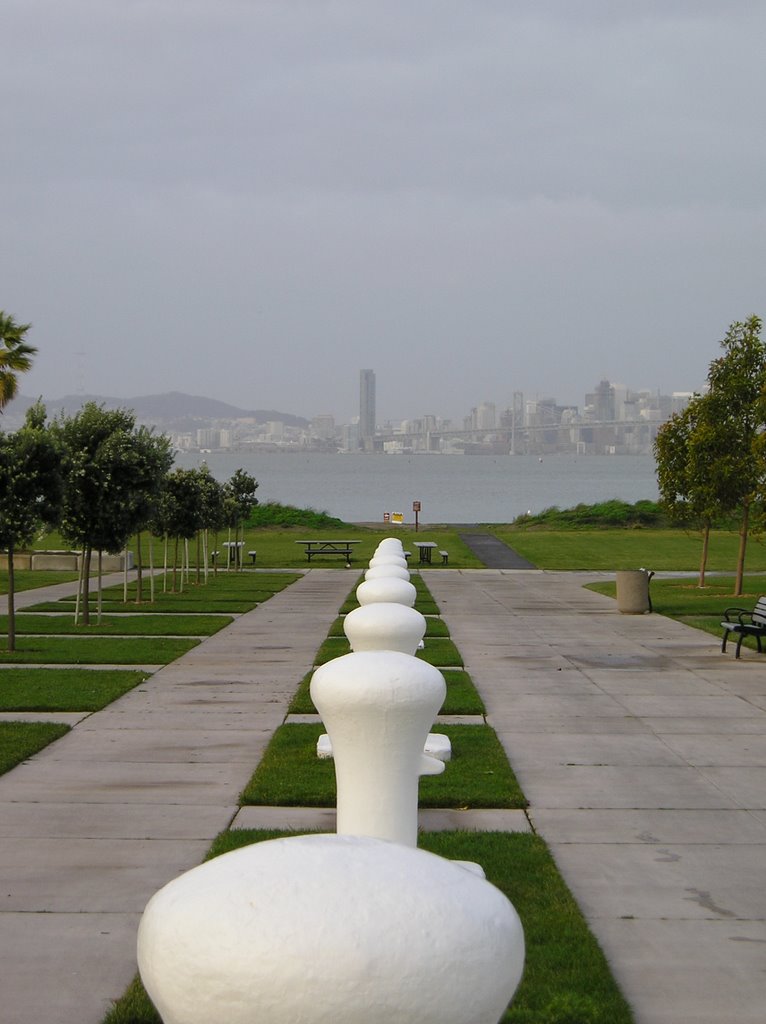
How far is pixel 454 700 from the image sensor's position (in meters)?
13.7

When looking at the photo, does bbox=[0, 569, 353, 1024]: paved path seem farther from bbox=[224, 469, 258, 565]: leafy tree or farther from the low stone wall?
bbox=[224, 469, 258, 565]: leafy tree

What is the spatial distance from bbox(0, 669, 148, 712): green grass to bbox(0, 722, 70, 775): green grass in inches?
40.0

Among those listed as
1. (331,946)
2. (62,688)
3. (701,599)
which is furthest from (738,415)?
(331,946)

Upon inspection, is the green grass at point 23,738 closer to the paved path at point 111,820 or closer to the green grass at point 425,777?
the paved path at point 111,820

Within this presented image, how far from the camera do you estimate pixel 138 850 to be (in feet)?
26.1

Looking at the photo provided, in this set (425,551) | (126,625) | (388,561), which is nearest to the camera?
(388,561)

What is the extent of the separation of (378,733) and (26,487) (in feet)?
41.6

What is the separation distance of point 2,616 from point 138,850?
15986 mm

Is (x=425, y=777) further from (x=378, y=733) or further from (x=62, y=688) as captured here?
(x=62, y=688)

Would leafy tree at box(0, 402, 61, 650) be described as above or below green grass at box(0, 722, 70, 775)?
above

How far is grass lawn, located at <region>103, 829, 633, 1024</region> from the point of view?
538 cm

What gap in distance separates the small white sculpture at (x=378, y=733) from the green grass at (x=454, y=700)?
6019 mm

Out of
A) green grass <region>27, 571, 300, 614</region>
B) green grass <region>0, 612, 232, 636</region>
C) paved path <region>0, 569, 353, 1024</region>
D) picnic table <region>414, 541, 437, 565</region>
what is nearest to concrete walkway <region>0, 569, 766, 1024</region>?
paved path <region>0, 569, 353, 1024</region>

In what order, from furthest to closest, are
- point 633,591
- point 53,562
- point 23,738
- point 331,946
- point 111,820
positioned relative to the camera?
point 53,562 < point 633,591 < point 23,738 < point 111,820 < point 331,946
